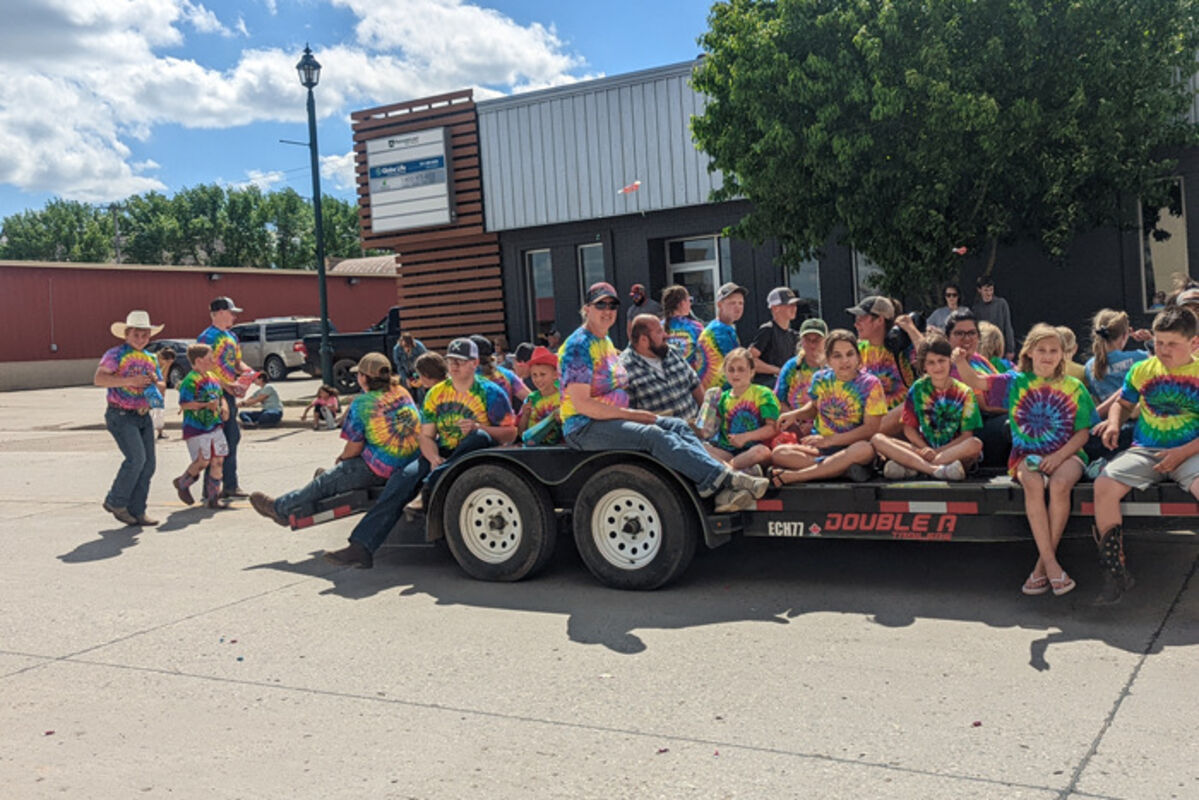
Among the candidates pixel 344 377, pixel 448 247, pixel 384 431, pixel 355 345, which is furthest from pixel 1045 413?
pixel 344 377

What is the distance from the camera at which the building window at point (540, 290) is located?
22.1 m

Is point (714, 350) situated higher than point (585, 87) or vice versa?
point (585, 87)

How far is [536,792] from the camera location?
3.91 meters

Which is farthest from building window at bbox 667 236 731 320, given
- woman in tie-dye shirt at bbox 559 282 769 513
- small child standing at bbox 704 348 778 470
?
woman in tie-dye shirt at bbox 559 282 769 513

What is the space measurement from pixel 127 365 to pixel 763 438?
19.3 ft

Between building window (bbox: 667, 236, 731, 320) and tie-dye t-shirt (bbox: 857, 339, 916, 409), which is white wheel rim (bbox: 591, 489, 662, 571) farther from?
building window (bbox: 667, 236, 731, 320)

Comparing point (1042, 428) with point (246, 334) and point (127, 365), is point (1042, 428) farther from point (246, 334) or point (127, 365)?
point (246, 334)

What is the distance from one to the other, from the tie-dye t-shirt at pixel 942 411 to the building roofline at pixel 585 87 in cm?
1285

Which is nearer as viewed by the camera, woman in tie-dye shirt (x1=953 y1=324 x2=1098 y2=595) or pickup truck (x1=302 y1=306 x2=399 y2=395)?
woman in tie-dye shirt (x1=953 y1=324 x2=1098 y2=595)

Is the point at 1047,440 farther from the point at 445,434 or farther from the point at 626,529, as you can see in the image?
the point at 445,434

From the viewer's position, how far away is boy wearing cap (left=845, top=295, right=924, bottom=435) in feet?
23.5

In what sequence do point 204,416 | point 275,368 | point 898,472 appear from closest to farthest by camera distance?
point 898,472, point 204,416, point 275,368

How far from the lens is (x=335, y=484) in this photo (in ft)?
25.3

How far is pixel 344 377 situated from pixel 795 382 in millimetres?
20205
